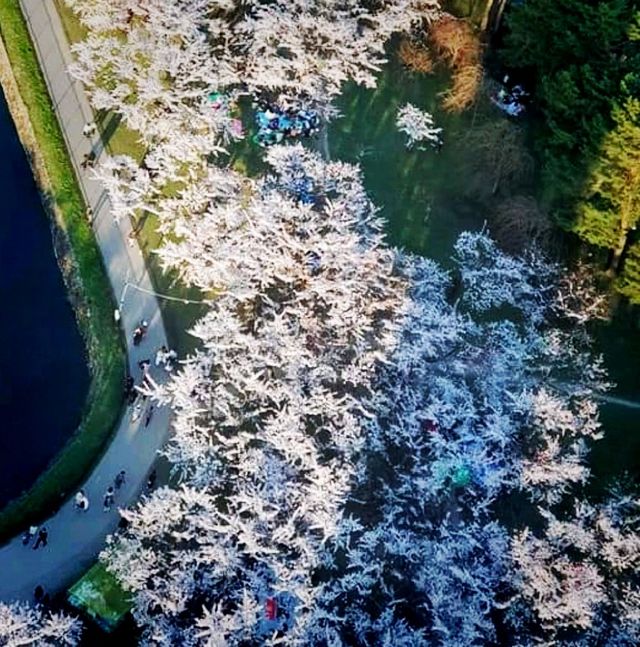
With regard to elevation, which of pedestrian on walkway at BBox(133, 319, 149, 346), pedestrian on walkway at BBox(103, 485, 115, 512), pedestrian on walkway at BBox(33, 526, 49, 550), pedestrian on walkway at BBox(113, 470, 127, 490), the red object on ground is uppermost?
pedestrian on walkway at BBox(133, 319, 149, 346)

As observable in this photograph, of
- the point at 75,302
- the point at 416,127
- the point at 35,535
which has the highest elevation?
the point at 416,127

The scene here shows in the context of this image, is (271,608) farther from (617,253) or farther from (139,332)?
(617,253)

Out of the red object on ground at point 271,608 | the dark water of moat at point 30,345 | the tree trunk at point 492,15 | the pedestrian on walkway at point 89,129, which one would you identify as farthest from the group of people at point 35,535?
the tree trunk at point 492,15

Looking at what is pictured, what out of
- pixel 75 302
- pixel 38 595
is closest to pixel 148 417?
pixel 75 302

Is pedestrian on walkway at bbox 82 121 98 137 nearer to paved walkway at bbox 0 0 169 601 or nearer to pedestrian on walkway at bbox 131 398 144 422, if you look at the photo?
paved walkway at bbox 0 0 169 601

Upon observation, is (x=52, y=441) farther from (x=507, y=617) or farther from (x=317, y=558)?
(x=507, y=617)

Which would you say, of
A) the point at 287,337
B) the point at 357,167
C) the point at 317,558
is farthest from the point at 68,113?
the point at 317,558

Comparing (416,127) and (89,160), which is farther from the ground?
(89,160)

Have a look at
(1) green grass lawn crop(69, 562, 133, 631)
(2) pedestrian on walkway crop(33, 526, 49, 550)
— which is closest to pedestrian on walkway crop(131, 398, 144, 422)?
(2) pedestrian on walkway crop(33, 526, 49, 550)
